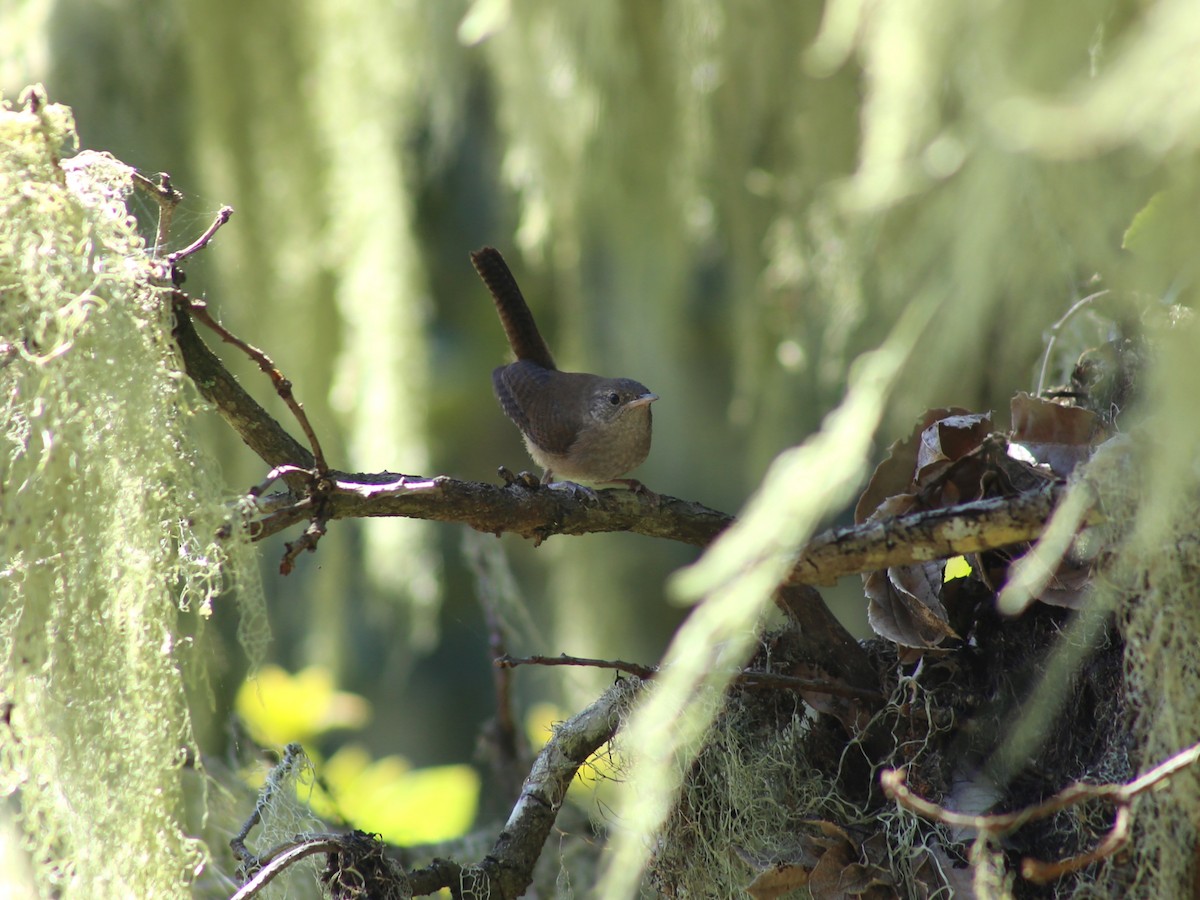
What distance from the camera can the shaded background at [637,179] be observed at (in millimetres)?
555

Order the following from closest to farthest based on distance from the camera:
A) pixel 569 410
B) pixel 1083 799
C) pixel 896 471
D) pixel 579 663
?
pixel 1083 799
pixel 579 663
pixel 896 471
pixel 569 410

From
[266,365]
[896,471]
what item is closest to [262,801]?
[266,365]

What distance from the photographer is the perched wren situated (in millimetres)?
2514

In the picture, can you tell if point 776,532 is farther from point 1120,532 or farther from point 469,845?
point 469,845

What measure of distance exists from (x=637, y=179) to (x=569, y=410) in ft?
3.87

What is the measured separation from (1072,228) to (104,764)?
0.91m

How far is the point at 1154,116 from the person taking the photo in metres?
0.46

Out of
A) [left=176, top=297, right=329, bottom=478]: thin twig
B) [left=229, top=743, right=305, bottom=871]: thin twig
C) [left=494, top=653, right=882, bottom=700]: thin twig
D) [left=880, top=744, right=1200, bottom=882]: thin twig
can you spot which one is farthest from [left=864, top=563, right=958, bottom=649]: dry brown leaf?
[left=229, top=743, right=305, bottom=871]: thin twig

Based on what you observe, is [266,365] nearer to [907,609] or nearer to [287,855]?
[287,855]

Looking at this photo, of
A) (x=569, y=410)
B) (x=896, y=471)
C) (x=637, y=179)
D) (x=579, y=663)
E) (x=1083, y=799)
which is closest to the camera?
(x=1083, y=799)

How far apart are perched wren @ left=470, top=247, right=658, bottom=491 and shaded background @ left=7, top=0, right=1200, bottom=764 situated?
0.09 metres

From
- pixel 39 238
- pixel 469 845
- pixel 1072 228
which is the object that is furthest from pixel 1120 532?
pixel 469 845

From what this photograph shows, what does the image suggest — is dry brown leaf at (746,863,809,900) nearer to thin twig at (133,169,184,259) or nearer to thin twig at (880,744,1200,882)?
thin twig at (880,744,1200,882)

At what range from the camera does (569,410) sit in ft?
8.50
